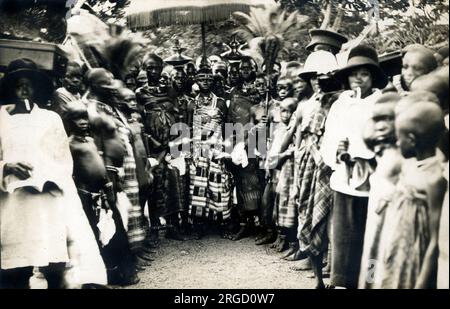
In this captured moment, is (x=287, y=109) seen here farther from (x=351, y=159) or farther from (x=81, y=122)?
(x=81, y=122)

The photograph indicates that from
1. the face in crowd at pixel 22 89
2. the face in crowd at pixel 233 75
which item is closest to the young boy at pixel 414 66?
the face in crowd at pixel 233 75

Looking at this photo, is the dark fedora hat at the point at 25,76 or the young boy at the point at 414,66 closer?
the young boy at the point at 414,66

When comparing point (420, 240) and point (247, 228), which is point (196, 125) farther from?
point (420, 240)

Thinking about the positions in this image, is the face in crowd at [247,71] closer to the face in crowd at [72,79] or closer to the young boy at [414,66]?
the young boy at [414,66]

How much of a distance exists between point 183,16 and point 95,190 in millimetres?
2315

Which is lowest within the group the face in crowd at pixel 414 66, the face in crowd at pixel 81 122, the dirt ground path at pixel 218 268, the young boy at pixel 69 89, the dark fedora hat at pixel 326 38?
the dirt ground path at pixel 218 268

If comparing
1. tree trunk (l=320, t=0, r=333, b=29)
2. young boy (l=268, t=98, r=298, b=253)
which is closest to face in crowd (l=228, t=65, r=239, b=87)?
young boy (l=268, t=98, r=298, b=253)

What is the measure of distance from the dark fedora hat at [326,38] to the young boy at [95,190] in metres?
2.77

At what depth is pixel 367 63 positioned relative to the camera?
5.18m

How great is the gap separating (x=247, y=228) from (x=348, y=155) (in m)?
1.52

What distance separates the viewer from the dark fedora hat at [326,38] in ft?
17.8

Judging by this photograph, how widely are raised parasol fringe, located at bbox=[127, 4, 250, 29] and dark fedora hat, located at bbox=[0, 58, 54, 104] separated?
1.20 metres

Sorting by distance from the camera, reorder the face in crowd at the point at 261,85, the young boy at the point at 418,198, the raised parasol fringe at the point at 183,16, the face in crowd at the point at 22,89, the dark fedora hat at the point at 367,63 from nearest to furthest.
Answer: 1. the young boy at the point at 418,198
2. the dark fedora hat at the point at 367,63
3. the face in crowd at the point at 22,89
4. the raised parasol fringe at the point at 183,16
5. the face in crowd at the point at 261,85
